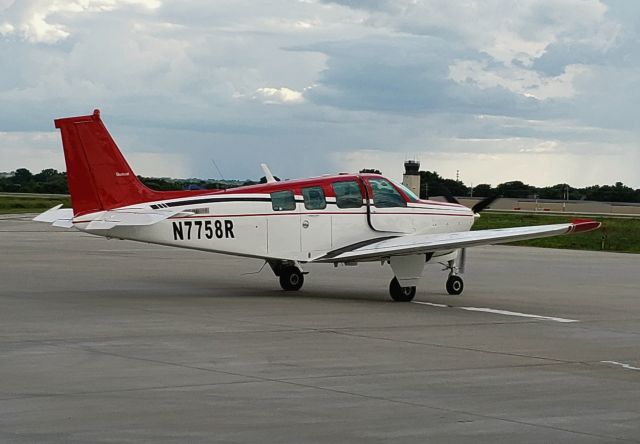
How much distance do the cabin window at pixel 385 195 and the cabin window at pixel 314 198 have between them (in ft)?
3.25

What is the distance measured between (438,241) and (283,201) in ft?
9.43

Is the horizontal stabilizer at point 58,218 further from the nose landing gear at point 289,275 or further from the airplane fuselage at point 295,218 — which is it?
the nose landing gear at point 289,275

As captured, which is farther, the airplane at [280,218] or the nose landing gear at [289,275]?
the nose landing gear at [289,275]

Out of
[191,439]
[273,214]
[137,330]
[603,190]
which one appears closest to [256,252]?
[273,214]

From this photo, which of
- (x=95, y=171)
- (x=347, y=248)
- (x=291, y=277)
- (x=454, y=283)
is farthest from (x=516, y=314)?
(x=95, y=171)

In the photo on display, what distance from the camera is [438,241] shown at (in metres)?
19.2

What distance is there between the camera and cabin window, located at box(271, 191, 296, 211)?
19.9 meters

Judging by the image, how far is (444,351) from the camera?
13.3 m

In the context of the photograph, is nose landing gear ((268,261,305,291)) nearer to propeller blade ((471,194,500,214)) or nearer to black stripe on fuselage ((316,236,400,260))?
black stripe on fuselage ((316,236,400,260))

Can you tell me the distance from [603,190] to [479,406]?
142m

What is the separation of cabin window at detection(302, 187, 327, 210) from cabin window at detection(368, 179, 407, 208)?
990mm

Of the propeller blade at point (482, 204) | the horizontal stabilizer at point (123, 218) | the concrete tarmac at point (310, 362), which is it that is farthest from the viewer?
the propeller blade at point (482, 204)

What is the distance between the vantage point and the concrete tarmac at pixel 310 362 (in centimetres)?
870

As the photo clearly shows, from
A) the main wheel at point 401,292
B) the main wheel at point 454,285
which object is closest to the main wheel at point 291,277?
the main wheel at point 401,292
